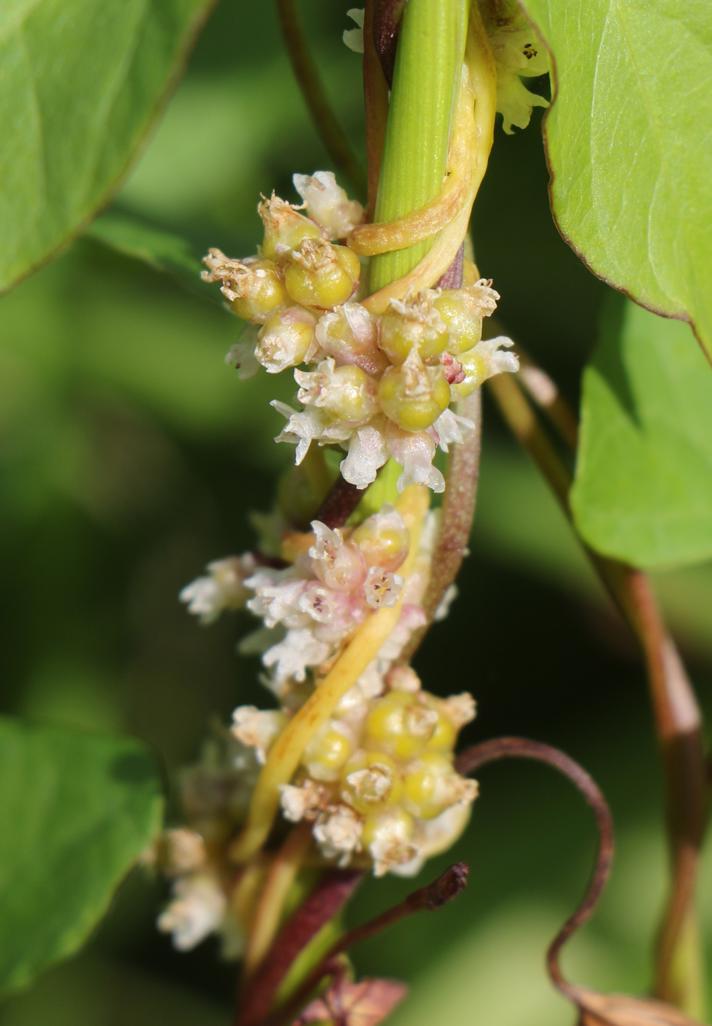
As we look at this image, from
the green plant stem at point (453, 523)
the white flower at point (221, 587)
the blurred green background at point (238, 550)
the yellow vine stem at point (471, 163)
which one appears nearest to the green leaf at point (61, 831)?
the white flower at point (221, 587)

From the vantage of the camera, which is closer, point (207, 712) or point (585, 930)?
point (585, 930)

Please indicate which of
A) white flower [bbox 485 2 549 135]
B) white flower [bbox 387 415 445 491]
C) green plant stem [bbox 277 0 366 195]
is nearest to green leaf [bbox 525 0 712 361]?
white flower [bbox 485 2 549 135]

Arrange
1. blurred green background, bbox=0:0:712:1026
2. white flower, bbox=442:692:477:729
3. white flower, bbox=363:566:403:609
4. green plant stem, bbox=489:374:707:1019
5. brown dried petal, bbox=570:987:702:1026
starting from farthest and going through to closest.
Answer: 1. blurred green background, bbox=0:0:712:1026
2. green plant stem, bbox=489:374:707:1019
3. brown dried petal, bbox=570:987:702:1026
4. white flower, bbox=442:692:477:729
5. white flower, bbox=363:566:403:609

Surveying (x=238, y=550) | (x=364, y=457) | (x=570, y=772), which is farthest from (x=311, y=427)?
(x=238, y=550)

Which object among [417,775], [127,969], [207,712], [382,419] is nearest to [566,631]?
[207,712]

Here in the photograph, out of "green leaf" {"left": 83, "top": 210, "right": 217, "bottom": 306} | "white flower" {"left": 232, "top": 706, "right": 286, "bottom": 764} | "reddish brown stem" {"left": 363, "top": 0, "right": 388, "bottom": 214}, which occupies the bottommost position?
"white flower" {"left": 232, "top": 706, "right": 286, "bottom": 764}

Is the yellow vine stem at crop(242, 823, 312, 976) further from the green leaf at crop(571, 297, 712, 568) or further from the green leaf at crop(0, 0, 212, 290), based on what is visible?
the green leaf at crop(0, 0, 212, 290)

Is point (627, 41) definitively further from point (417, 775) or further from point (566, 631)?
point (566, 631)
